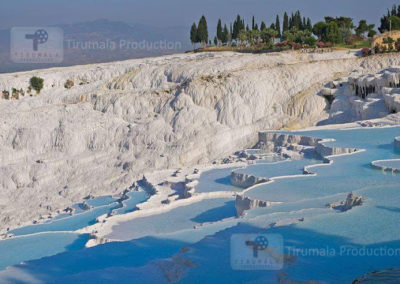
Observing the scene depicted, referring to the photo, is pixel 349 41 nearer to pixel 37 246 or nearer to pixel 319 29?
pixel 319 29

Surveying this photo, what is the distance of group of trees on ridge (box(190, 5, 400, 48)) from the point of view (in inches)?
1426

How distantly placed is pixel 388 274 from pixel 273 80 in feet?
64.6

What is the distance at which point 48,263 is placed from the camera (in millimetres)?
11234

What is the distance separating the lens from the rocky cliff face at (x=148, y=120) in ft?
76.5

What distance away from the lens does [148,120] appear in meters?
26.2

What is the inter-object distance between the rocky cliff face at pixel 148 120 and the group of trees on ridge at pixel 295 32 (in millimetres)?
6002

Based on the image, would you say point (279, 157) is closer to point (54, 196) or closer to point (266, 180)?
point (266, 180)

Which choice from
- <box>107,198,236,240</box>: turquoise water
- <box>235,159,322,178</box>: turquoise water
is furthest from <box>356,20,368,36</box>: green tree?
<box>107,198,236,240</box>: turquoise water

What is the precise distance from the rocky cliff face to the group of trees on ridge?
236 inches

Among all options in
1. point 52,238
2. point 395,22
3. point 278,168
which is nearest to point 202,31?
point 395,22

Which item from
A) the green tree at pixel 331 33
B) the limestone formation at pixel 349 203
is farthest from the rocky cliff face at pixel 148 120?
the limestone formation at pixel 349 203

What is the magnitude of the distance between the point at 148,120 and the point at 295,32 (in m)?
16.2

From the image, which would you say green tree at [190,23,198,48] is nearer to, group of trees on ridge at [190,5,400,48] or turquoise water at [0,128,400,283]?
group of trees on ridge at [190,5,400,48]

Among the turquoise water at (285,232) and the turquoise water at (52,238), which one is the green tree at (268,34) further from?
the turquoise water at (285,232)
